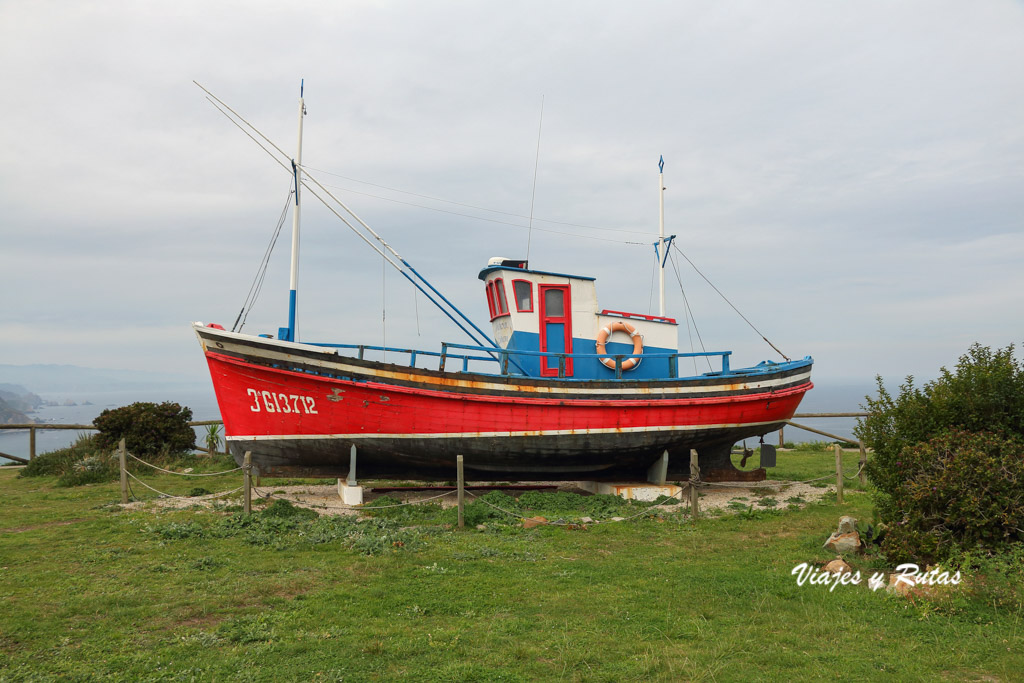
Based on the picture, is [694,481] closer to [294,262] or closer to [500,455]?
[500,455]

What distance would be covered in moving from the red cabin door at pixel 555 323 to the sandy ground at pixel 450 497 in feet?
10.0

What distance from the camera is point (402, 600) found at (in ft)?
22.2

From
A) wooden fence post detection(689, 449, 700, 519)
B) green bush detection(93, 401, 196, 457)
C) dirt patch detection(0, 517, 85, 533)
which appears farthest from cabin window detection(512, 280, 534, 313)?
green bush detection(93, 401, 196, 457)

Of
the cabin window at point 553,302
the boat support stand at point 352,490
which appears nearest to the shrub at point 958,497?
the cabin window at point 553,302

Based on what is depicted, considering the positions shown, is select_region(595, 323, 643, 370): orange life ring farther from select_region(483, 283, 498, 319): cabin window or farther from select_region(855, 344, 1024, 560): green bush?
select_region(855, 344, 1024, 560): green bush

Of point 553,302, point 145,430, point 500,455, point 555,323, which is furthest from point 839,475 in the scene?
point 145,430

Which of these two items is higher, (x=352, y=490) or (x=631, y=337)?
(x=631, y=337)

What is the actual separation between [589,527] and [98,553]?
23.2ft

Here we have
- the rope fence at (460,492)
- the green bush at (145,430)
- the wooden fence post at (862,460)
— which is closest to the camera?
the rope fence at (460,492)

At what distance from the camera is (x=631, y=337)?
15.1 meters

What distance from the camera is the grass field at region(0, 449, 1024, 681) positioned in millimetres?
5152

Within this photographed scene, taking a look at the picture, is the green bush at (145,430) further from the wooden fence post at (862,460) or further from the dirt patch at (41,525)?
the wooden fence post at (862,460)

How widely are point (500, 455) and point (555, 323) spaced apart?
3.30 meters

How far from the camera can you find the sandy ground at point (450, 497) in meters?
12.2
